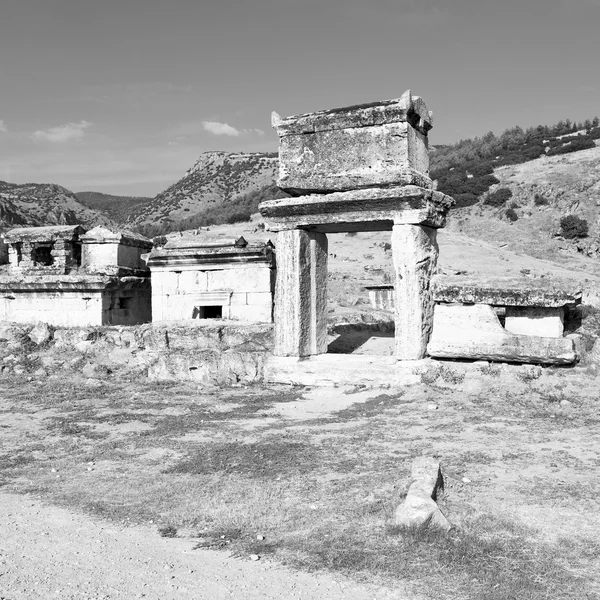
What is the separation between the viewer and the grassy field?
3.51 m

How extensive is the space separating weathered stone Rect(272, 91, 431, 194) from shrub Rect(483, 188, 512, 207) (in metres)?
28.6

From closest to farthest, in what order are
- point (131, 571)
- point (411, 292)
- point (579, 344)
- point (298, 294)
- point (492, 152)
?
point (131, 571), point (579, 344), point (411, 292), point (298, 294), point (492, 152)

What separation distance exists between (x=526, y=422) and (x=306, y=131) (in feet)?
16.0

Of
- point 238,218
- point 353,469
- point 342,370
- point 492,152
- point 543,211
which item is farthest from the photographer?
point 492,152

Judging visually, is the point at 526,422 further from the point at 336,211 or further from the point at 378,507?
the point at 336,211

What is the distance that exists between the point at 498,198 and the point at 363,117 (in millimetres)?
29676

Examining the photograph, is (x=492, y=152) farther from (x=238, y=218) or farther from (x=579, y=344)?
(x=579, y=344)

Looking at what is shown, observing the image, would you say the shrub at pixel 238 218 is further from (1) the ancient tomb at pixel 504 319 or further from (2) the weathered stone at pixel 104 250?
(1) the ancient tomb at pixel 504 319

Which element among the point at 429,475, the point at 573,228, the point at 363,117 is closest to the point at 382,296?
the point at 363,117

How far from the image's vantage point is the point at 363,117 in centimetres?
848

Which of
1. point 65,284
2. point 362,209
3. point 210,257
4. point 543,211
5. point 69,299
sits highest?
point 543,211

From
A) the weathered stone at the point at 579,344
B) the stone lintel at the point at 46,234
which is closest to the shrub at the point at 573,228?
the stone lintel at the point at 46,234

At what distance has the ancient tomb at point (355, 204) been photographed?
8297 millimetres

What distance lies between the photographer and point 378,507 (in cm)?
419
